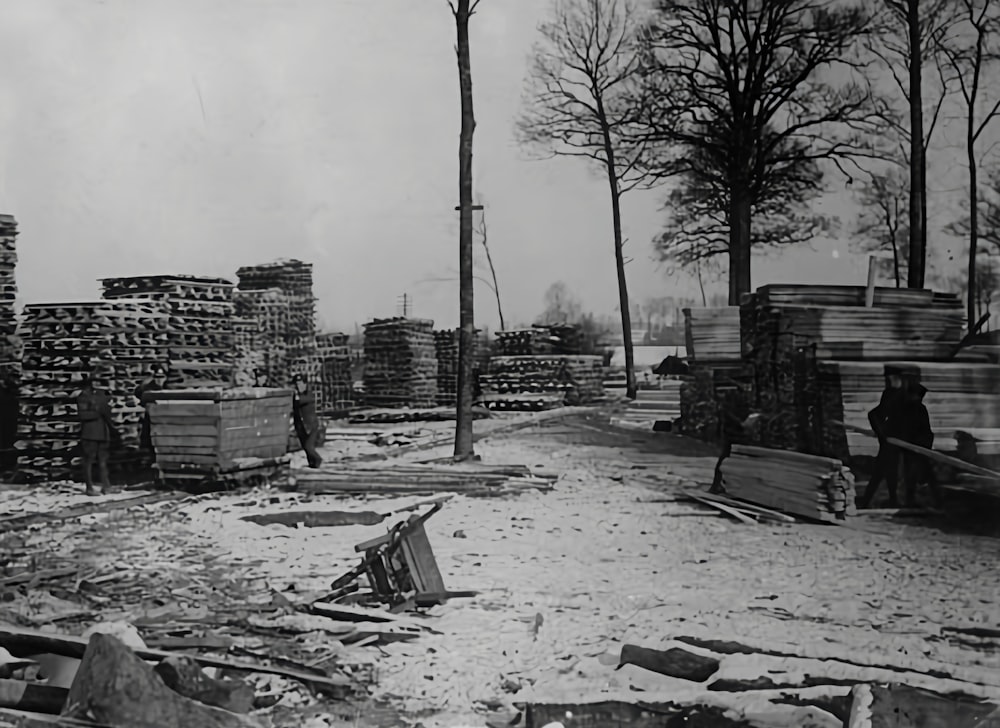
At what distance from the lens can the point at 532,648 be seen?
2.37 meters

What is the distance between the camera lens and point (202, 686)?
2.31 m

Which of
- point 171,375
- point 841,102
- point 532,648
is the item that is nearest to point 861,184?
point 841,102

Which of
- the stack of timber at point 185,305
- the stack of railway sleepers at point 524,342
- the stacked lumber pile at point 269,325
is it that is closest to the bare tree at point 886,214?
the stack of railway sleepers at point 524,342

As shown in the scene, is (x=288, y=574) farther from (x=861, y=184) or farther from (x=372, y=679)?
(x=861, y=184)

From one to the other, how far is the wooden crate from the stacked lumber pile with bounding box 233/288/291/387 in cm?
10

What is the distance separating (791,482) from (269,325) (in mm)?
2025

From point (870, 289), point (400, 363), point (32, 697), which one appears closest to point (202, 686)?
point (32, 697)

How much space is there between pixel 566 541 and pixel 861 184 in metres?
1.46

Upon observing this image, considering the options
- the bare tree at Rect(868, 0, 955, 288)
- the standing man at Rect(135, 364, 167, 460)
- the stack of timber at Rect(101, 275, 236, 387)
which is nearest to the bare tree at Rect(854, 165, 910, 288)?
the bare tree at Rect(868, 0, 955, 288)

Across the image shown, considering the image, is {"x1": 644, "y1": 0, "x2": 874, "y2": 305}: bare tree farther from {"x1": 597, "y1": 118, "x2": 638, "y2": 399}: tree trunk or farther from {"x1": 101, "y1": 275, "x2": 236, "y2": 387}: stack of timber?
{"x1": 101, "y1": 275, "x2": 236, "y2": 387}: stack of timber

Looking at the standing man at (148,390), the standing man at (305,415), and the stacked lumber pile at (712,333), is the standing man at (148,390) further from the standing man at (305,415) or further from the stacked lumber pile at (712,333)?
the stacked lumber pile at (712,333)

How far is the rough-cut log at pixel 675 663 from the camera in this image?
2266 millimetres

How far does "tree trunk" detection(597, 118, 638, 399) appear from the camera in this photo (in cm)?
257

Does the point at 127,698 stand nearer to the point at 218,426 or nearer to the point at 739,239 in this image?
the point at 218,426
